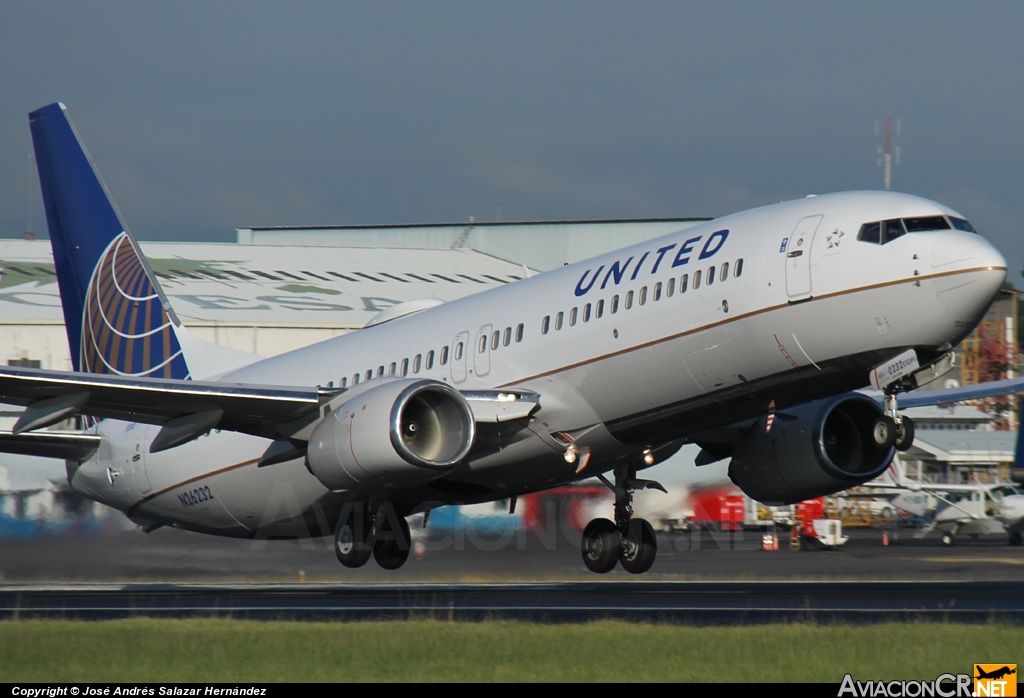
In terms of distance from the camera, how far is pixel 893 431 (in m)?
18.4

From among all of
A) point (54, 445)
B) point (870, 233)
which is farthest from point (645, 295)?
point (54, 445)

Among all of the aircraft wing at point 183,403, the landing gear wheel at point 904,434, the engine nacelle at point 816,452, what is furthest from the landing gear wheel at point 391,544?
the landing gear wheel at point 904,434

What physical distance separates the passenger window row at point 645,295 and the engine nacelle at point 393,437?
224 cm

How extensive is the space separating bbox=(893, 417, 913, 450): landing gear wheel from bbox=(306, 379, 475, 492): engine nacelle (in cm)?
681

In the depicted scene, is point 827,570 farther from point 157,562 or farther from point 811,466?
point 157,562

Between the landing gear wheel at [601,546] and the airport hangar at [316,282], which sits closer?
the landing gear wheel at [601,546]

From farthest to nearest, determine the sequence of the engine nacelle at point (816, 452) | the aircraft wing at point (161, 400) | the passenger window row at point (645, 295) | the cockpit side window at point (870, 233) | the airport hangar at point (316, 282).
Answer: the airport hangar at point (316, 282), the engine nacelle at point (816, 452), the aircraft wing at point (161, 400), the passenger window row at point (645, 295), the cockpit side window at point (870, 233)

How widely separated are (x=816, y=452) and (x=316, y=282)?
140 feet

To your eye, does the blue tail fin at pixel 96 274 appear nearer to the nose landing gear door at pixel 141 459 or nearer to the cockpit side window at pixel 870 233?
the nose landing gear door at pixel 141 459

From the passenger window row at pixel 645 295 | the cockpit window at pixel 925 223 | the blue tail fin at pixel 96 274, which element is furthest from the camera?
the blue tail fin at pixel 96 274

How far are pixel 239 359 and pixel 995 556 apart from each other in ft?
77.2

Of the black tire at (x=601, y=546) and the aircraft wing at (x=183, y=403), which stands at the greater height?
the aircraft wing at (x=183, y=403)

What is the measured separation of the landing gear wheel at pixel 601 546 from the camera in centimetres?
2423

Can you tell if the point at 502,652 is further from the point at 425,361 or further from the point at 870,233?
the point at 425,361
